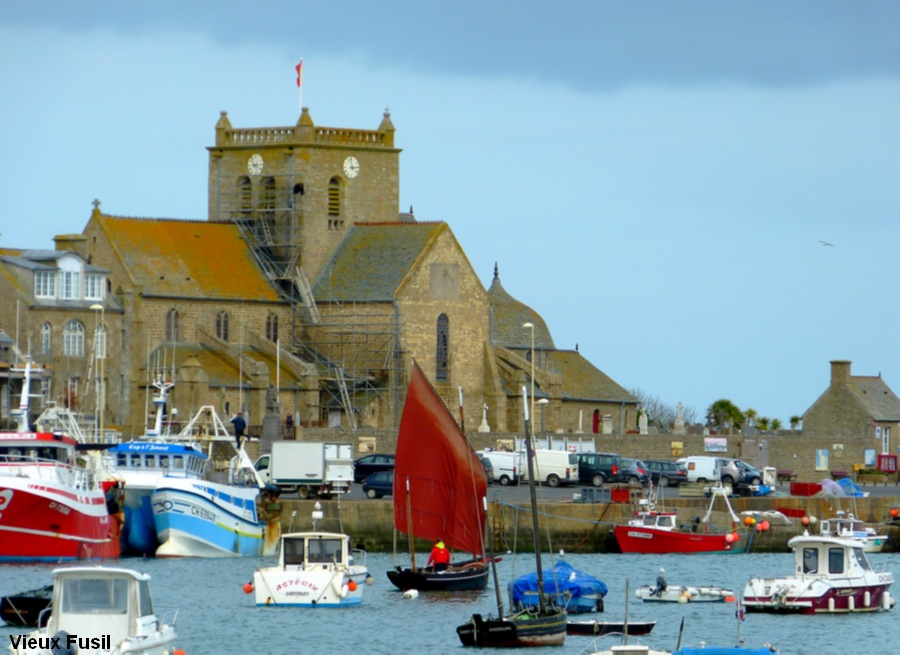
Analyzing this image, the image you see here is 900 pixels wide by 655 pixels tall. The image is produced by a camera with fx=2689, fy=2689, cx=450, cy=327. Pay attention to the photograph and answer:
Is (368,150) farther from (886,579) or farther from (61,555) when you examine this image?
(886,579)

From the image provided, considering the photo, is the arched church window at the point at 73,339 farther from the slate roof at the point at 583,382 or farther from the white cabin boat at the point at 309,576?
the white cabin boat at the point at 309,576

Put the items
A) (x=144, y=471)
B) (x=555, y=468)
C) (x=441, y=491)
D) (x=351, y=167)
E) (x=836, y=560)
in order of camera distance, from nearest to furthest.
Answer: (x=836, y=560)
(x=441, y=491)
(x=144, y=471)
(x=555, y=468)
(x=351, y=167)

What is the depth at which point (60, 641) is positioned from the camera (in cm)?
4634

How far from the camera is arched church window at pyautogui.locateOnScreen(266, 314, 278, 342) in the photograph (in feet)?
372

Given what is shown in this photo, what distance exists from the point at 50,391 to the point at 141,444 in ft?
77.9

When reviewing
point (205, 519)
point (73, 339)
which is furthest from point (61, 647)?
point (73, 339)

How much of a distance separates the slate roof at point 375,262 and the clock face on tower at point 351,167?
2.68 m

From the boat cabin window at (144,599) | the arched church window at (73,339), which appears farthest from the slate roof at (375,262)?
the boat cabin window at (144,599)

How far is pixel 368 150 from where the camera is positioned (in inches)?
4626

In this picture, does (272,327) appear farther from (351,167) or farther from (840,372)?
(840,372)

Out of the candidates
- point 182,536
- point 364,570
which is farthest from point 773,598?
point 182,536

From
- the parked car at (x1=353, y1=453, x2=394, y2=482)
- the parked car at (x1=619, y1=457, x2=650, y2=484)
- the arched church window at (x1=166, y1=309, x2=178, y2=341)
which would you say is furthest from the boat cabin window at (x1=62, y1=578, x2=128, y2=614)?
the arched church window at (x1=166, y1=309, x2=178, y2=341)

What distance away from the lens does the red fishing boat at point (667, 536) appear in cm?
8094

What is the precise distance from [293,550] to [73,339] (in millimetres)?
42215
